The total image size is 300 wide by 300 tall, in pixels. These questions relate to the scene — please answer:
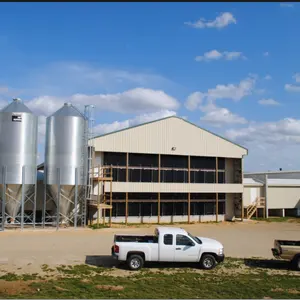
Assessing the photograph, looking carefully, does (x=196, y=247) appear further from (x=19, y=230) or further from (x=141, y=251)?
(x=19, y=230)

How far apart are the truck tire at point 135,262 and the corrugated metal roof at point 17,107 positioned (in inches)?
789

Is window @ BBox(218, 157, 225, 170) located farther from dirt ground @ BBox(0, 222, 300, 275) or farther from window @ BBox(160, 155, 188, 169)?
dirt ground @ BBox(0, 222, 300, 275)

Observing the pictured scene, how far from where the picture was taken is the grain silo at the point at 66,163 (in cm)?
3241

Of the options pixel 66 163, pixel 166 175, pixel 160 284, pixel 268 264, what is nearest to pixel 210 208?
pixel 166 175

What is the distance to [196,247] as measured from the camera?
54.9ft

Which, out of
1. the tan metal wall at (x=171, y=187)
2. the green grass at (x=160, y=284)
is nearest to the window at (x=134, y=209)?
the tan metal wall at (x=171, y=187)

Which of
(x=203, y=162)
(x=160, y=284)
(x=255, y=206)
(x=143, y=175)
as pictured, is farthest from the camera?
(x=255, y=206)

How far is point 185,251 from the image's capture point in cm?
1664

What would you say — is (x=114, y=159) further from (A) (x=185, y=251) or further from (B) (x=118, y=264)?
(A) (x=185, y=251)

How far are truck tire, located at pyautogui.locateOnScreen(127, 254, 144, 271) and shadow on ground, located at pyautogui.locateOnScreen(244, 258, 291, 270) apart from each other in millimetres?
5034

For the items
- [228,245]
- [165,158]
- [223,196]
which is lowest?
[228,245]

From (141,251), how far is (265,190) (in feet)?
109

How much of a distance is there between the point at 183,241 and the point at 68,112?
65.8 feet

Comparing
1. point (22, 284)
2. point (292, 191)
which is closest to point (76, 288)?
point (22, 284)
